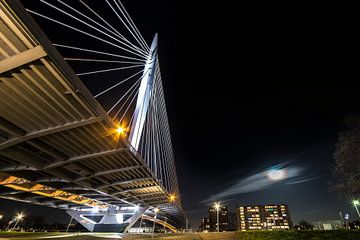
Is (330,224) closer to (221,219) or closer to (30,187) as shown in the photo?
(30,187)

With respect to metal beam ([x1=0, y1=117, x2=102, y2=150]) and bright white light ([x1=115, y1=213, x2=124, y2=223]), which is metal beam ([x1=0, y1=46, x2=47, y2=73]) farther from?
bright white light ([x1=115, y1=213, x2=124, y2=223])

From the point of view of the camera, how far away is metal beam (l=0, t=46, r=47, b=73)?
763cm

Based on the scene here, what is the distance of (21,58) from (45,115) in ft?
14.9

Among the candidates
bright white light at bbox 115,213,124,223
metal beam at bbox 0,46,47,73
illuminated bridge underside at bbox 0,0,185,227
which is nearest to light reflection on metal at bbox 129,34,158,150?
illuminated bridge underside at bbox 0,0,185,227

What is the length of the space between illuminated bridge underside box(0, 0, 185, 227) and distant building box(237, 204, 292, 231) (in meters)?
170

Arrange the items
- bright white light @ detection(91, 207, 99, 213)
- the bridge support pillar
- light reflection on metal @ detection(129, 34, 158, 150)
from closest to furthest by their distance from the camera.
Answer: light reflection on metal @ detection(129, 34, 158, 150), the bridge support pillar, bright white light @ detection(91, 207, 99, 213)

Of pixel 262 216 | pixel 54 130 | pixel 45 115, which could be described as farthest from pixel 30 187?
pixel 262 216

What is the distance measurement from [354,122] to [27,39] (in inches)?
895

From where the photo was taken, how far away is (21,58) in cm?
784

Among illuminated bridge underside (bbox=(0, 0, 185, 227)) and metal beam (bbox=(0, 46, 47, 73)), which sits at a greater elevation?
illuminated bridge underside (bbox=(0, 0, 185, 227))

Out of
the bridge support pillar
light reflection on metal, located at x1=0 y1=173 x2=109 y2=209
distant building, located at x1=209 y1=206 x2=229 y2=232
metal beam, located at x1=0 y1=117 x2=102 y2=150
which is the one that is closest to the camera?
metal beam, located at x1=0 y1=117 x2=102 y2=150

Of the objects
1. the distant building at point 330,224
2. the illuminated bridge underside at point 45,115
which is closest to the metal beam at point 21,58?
the illuminated bridge underside at point 45,115

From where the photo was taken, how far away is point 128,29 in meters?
22.3

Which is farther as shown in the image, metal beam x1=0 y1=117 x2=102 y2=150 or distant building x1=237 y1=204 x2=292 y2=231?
distant building x1=237 y1=204 x2=292 y2=231
